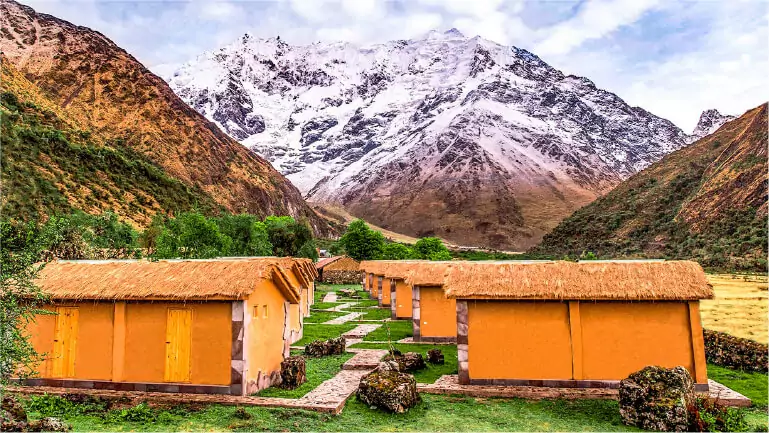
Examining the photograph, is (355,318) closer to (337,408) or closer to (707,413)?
(337,408)

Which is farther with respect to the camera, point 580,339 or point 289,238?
point 289,238

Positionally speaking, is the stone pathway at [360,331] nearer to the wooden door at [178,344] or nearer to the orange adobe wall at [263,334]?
the orange adobe wall at [263,334]

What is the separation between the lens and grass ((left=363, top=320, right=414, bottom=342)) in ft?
83.0

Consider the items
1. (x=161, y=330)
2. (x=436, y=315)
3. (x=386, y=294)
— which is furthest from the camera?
(x=386, y=294)

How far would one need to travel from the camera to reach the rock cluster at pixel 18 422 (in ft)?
32.0

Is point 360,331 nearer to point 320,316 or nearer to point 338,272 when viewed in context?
point 320,316

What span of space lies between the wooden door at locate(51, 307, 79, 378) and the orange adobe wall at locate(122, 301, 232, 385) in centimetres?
162

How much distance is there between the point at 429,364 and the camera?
18.7 m

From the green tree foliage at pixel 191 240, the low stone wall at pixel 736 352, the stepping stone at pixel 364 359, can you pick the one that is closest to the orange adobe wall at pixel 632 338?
the low stone wall at pixel 736 352

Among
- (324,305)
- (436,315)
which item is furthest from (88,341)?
(324,305)

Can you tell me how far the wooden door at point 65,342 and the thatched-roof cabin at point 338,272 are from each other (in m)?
55.7

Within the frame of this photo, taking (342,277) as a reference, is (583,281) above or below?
above

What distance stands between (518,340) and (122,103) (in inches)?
3475

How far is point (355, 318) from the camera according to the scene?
34031mm
